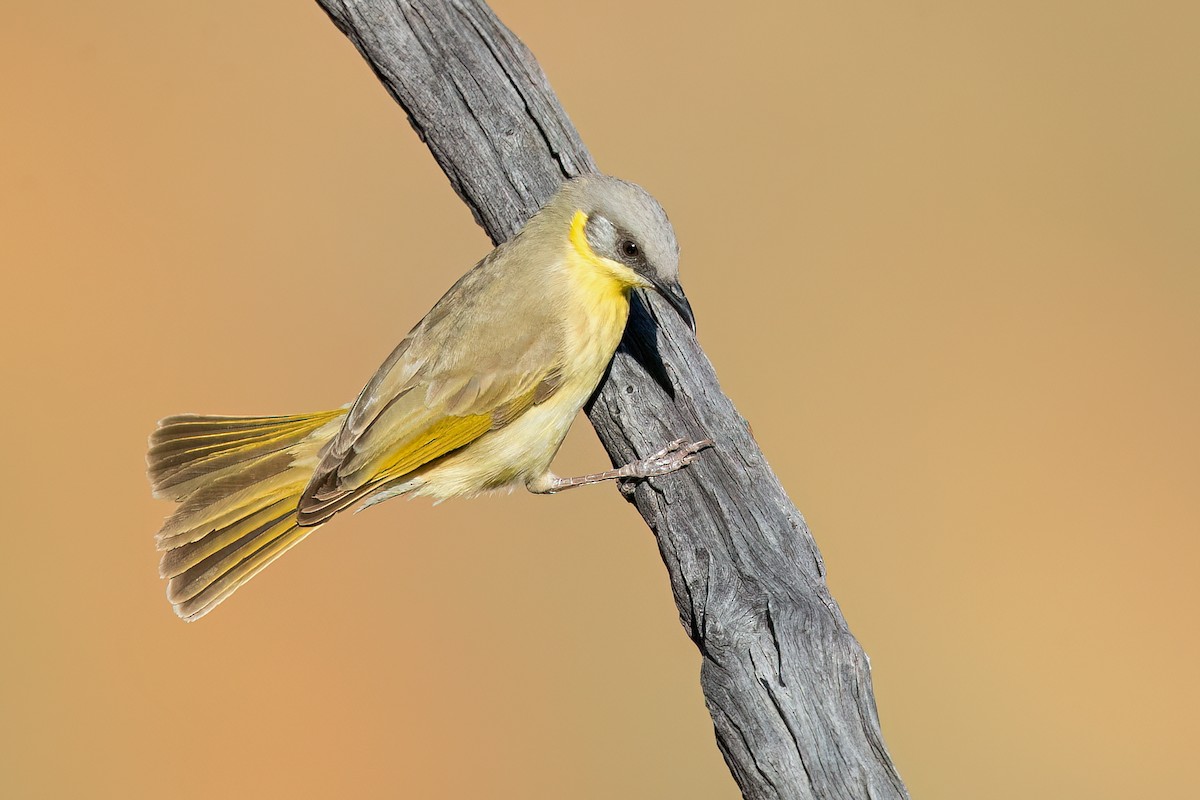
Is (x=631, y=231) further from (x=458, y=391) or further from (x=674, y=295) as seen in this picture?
(x=458, y=391)

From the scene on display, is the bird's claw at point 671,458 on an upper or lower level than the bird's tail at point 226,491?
lower

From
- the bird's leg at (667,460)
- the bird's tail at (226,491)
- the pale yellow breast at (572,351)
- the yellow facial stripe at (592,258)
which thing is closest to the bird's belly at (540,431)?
the pale yellow breast at (572,351)

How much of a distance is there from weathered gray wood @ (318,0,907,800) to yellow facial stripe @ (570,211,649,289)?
332 mm

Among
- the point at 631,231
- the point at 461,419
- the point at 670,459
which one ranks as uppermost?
the point at 631,231

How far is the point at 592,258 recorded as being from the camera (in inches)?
169

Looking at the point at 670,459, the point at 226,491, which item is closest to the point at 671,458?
the point at 670,459

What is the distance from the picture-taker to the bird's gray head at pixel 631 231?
13.3 feet

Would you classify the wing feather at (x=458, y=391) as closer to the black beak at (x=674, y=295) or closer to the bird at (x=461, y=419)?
the bird at (x=461, y=419)

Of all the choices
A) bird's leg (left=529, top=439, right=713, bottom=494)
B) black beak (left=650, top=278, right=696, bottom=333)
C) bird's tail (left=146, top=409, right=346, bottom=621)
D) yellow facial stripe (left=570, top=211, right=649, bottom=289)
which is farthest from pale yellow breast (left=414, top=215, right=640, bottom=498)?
bird's tail (left=146, top=409, right=346, bottom=621)

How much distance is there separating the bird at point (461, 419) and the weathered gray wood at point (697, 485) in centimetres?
14

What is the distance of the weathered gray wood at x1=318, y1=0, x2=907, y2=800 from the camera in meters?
3.35

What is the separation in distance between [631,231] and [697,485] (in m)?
0.95

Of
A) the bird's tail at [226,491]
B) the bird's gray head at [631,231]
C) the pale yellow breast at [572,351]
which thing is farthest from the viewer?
the bird's tail at [226,491]

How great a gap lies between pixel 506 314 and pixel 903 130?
6.49m
